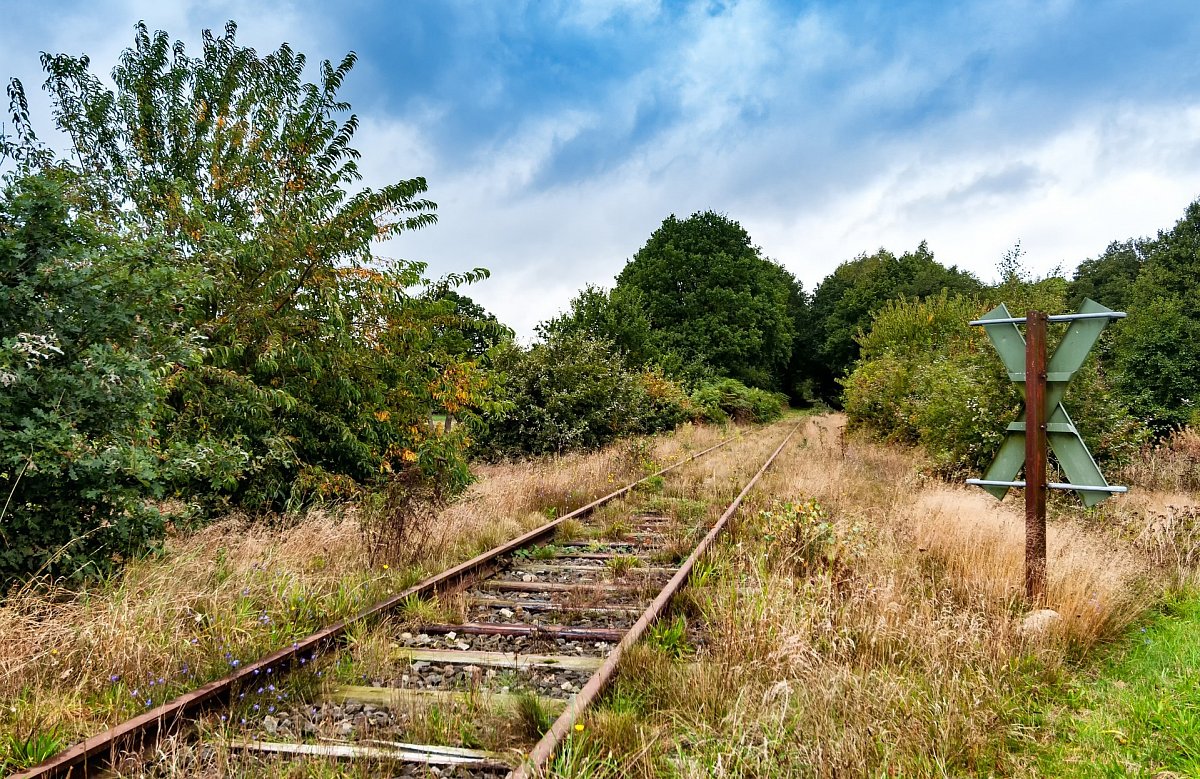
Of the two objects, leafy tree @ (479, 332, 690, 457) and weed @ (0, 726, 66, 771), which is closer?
weed @ (0, 726, 66, 771)

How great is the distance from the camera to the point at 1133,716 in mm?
3441

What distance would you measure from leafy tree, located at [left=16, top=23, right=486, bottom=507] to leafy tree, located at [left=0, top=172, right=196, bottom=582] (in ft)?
7.03

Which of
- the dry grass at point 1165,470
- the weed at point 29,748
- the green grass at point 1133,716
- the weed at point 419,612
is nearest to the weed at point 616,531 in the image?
the weed at point 419,612

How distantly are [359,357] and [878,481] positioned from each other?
376 inches

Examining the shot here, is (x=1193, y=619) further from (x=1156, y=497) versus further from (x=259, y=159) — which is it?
(x=259, y=159)

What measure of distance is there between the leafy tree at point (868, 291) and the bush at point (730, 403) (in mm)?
20490

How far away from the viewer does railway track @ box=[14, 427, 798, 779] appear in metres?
2.90

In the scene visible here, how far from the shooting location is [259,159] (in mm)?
8969

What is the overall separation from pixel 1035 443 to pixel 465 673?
467 cm

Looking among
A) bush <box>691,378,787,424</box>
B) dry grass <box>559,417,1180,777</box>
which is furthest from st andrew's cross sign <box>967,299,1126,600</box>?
bush <box>691,378,787,424</box>

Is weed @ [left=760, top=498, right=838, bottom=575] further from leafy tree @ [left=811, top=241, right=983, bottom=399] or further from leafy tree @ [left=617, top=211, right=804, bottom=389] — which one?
leafy tree @ [left=811, top=241, right=983, bottom=399]

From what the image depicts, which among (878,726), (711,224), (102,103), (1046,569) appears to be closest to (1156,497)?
(1046,569)

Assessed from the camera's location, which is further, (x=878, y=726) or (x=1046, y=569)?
(x=1046, y=569)

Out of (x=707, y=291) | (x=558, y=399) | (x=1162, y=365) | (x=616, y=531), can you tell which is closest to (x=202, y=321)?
(x=616, y=531)
